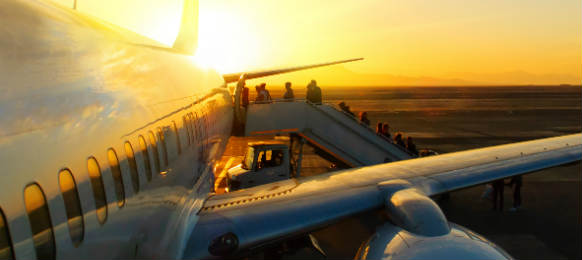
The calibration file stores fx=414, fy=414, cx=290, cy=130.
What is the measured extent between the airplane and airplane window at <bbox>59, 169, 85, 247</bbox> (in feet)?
0.04

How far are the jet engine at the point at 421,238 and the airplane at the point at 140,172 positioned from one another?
0.06 feet

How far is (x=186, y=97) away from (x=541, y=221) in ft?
34.7

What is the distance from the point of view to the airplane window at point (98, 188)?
304 centimetres

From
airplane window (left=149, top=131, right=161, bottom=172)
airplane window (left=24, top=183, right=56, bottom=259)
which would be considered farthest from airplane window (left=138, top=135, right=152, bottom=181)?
airplane window (left=24, top=183, right=56, bottom=259)

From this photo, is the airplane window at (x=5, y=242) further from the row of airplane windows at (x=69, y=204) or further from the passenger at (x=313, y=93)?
the passenger at (x=313, y=93)

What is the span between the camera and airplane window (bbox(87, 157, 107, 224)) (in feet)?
9.97

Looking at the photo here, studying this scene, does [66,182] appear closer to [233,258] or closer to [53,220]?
[53,220]

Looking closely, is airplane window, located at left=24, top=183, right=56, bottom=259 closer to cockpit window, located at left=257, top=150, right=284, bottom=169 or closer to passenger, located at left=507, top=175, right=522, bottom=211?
cockpit window, located at left=257, top=150, right=284, bottom=169

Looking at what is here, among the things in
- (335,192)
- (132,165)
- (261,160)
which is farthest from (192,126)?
(261,160)

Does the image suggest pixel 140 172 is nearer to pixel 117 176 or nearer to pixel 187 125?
pixel 117 176

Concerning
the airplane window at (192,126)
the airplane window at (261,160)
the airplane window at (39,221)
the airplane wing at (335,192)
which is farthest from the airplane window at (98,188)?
the airplane window at (261,160)

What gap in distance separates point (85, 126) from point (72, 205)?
58 centimetres

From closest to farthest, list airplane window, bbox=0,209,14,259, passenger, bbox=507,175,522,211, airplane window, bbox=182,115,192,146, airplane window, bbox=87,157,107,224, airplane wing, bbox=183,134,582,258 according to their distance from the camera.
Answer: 1. airplane window, bbox=0,209,14,259
2. airplane window, bbox=87,157,107,224
3. airplane wing, bbox=183,134,582,258
4. airplane window, bbox=182,115,192,146
5. passenger, bbox=507,175,522,211

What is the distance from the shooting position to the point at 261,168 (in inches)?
548
